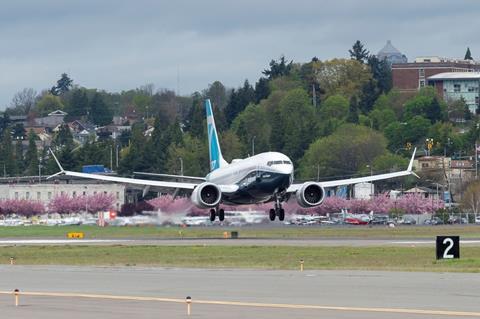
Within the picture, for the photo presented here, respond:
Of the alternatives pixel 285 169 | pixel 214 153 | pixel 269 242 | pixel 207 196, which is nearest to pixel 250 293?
pixel 269 242

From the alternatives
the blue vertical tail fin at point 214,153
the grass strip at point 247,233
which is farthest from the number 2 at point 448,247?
the blue vertical tail fin at point 214,153

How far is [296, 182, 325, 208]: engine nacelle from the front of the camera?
101875 millimetres

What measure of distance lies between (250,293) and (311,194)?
53716 millimetres

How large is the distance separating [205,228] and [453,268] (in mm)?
65584

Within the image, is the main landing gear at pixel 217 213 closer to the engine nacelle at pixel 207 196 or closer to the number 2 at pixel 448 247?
the engine nacelle at pixel 207 196

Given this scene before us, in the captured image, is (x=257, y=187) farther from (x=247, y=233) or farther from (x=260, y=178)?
(x=247, y=233)

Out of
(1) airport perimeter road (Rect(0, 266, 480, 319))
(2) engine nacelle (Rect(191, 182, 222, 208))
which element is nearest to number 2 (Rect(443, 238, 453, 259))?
(1) airport perimeter road (Rect(0, 266, 480, 319))

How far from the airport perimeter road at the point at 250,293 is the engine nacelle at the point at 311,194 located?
40.6 m

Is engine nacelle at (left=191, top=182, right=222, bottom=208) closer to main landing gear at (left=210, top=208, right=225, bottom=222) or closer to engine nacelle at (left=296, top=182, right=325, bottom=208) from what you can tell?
main landing gear at (left=210, top=208, right=225, bottom=222)

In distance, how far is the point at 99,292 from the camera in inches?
1969

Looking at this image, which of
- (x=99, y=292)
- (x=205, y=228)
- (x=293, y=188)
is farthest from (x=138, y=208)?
(x=99, y=292)

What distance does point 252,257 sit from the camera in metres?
73.0

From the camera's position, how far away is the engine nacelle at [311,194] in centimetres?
10188

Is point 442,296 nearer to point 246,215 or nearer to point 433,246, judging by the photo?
point 433,246
